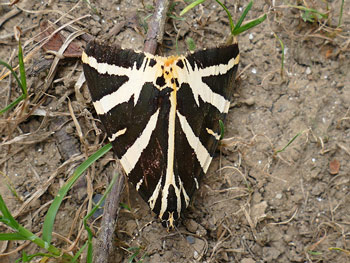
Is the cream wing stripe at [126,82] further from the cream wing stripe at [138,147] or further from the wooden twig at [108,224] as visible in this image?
the wooden twig at [108,224]

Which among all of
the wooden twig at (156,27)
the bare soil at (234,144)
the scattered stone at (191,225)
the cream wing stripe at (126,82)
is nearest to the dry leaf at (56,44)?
the bare soil at (234,144)

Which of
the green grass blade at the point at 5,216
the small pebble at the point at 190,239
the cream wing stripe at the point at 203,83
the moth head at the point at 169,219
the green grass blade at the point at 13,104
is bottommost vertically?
the small pebble at the point at 190,239

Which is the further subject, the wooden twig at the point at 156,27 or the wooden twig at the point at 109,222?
the wooden twig at the point at 156,27

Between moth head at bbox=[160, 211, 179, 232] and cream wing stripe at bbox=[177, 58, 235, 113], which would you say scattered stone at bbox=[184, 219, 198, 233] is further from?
cream wing stripe at bbox=[177, 58, 235, 113]

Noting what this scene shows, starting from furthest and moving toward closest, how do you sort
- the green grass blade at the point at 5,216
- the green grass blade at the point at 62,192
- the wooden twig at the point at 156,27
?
the wooden twig at the point at 156,27 → the green grass blade at the point at 62,192 → the green grass blade at the point at 5,216

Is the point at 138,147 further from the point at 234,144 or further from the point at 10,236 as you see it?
the point at 10,236

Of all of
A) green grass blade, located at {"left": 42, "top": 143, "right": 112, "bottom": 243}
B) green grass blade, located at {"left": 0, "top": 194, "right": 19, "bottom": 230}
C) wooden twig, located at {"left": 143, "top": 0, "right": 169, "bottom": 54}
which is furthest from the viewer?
wooden twig, located at {"left": 143, "top": 0, "right": 169, "bottom": 54}

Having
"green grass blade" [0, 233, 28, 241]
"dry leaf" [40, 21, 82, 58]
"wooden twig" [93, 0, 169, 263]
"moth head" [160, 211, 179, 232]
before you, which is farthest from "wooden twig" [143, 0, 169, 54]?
"green grass blade" [0, 233, 28, 241]

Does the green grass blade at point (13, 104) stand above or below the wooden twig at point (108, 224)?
above
